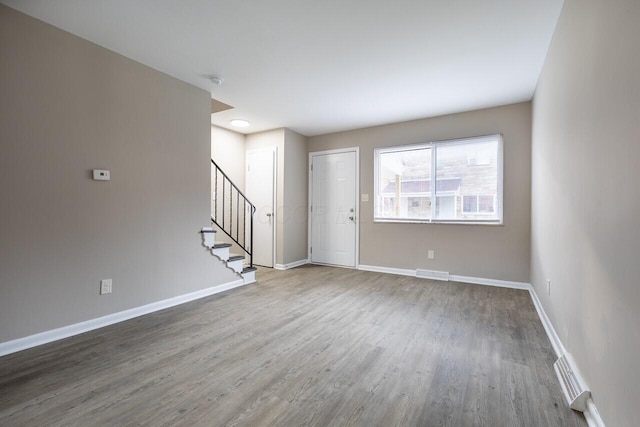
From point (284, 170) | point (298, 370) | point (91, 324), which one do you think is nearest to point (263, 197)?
point (284, 170)

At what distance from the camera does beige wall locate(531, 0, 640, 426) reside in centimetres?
108

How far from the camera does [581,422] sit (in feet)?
4.71

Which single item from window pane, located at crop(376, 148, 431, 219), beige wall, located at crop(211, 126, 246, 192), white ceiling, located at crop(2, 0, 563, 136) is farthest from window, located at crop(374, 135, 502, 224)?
beige wall, located at crop(211, 126, 246, 192)

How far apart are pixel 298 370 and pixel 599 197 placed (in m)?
1.97

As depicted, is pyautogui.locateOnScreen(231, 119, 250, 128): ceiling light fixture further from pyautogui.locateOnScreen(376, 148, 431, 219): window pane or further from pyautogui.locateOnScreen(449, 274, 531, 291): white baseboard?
pyautogui.locateOnScreen(449, 274, 531, 291): white baseboard

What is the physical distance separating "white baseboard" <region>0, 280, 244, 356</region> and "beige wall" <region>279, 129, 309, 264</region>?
72.3 inches

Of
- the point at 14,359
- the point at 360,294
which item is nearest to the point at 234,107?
the point at 360,294

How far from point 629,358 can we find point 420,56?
260cm

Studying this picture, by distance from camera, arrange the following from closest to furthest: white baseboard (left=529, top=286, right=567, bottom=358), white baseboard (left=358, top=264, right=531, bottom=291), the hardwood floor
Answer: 1. the hardwood floor
2. white baseboard (left=529, top=286, right=567, bottom=358)
3. white baseboard (left=358, top=264, right=531, bottom=291)

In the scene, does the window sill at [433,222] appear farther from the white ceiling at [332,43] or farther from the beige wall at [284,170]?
the white ceiling at [332,43]

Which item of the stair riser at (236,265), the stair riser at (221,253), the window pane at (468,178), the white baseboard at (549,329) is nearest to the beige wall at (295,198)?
the stair riser at (236,265)

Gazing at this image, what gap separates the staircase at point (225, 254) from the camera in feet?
11.5

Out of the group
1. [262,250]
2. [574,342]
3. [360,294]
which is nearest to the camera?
[574,342]

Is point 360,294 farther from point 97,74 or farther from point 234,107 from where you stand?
point 97,74
